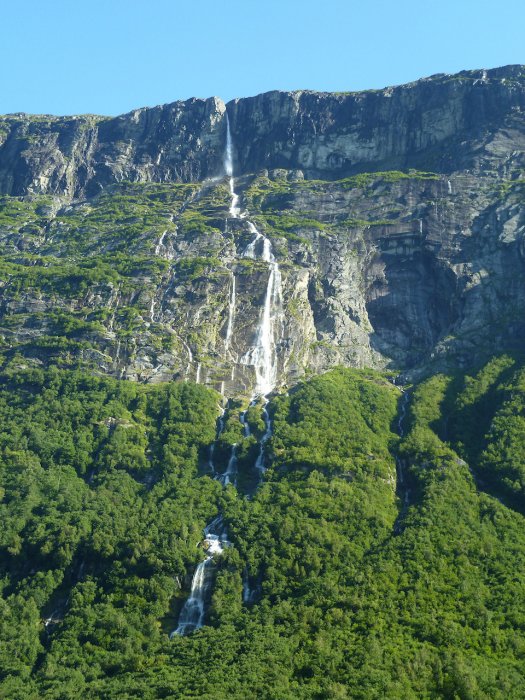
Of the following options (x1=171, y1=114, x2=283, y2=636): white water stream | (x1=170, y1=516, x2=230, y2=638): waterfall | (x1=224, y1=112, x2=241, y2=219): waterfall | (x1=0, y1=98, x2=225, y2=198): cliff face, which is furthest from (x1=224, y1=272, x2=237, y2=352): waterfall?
(x1=0, y1=98, x2=225, y2=198): cliff face

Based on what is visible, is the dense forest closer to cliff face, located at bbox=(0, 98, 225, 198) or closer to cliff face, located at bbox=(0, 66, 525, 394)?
cliff face, located at bbox=(0, 66, 525, 394)

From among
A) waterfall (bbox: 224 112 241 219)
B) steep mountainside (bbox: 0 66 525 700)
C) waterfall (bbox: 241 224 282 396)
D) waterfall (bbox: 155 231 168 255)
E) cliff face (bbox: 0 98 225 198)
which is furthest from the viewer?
cliff face (bbox: 0 98 225 198)

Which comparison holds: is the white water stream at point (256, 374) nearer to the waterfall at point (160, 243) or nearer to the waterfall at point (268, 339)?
the waterfall at point (268, 339)

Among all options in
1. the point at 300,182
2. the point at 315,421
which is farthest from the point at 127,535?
the point at 300,182

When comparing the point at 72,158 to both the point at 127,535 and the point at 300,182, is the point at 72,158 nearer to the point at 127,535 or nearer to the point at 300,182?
the point at 300,182

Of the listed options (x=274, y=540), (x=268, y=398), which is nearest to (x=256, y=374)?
(x=268, y=398)

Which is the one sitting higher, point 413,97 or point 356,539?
point 413,97

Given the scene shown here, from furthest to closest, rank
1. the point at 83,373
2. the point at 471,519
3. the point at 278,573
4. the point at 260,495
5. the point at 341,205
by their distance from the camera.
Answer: the point at 341,205
the point at 83,373
the point at 260,495
the point at 471,519
the point at 278,573
